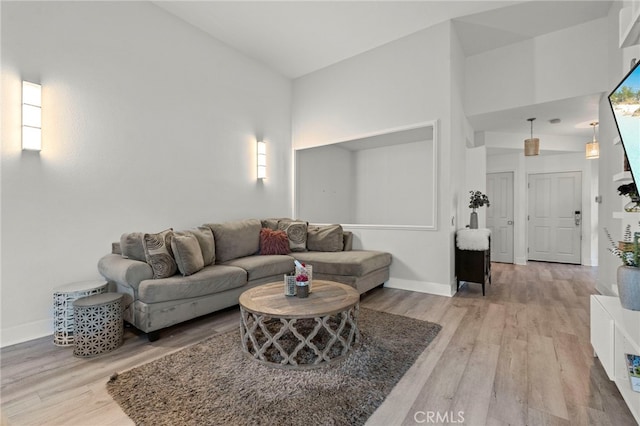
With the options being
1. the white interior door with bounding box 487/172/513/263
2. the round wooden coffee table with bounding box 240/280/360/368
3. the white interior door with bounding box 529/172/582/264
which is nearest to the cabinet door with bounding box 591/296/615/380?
the round wooden coffee table with bounding box 240/280/360/368

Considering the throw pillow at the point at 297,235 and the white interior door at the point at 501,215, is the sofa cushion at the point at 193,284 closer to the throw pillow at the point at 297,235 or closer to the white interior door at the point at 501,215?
the throw pillow at the point at 297,235

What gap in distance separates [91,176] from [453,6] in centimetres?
426

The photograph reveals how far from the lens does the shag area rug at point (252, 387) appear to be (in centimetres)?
147

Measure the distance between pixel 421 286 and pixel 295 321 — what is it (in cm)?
235

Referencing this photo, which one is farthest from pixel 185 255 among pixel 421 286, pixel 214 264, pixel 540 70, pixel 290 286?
pixel 540 70

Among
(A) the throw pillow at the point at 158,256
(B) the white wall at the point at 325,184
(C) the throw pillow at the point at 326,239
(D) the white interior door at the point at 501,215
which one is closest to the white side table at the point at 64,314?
(A) the throw pillow at the point at 158,256

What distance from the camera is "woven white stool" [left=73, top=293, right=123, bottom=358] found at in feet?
7.03

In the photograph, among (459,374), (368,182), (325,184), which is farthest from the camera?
(368,182)

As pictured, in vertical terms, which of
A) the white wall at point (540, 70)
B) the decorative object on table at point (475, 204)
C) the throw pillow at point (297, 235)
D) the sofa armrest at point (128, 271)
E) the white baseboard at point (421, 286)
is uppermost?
the white wall at point (540, 70)

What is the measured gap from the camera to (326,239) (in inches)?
161

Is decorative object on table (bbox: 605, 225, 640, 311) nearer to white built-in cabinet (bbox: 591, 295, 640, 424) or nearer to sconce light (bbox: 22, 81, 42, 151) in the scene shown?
white built-in cabinet (bbox: 591, 295, 640, 424)

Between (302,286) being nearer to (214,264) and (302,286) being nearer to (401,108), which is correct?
(214,264)

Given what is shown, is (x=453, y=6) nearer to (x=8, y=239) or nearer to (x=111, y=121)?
(x=111, y=121)

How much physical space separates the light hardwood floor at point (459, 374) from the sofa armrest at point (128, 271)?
49cm
